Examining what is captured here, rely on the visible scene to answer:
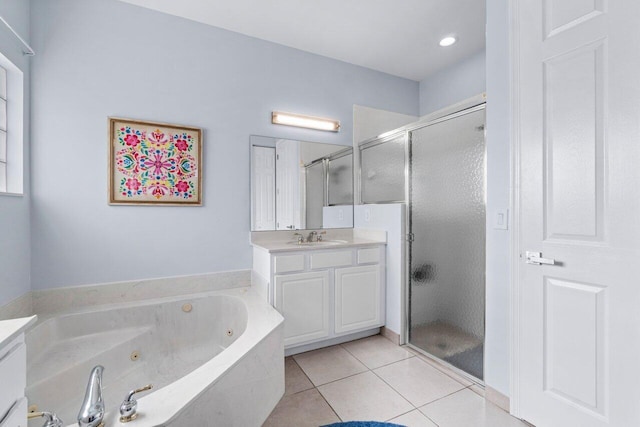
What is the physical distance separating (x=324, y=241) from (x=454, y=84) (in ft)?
7.08

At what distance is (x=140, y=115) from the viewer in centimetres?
222

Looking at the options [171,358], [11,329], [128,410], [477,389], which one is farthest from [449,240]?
[11,329]

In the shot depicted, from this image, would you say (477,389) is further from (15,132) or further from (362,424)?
(15,132)

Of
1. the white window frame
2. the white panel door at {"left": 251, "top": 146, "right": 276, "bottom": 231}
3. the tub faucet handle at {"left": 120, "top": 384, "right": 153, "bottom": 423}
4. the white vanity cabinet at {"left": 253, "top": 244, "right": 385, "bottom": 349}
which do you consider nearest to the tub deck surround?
the white vanity cabinet at {"left": 253, "top": 244, "right": 385, "bottom": 349}

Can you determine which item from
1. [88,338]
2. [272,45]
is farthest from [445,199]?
[88,338]

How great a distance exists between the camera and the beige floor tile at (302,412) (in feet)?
5.25

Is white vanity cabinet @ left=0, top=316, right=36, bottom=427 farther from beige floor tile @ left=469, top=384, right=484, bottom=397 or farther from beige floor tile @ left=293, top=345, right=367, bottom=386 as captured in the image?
beige floor tile @ left=469, top=384, right=484, bottom=397

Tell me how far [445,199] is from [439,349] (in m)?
1.18

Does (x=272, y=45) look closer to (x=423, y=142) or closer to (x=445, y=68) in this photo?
(x=423, y=142)

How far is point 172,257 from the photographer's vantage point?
7.70ft

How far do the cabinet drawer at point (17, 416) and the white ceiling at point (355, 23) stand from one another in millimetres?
2511

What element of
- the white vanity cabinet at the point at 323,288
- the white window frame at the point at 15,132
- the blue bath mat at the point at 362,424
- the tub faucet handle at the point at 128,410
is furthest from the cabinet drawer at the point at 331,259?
the white window frame at the point at 15,132

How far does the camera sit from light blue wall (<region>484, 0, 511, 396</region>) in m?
1.68

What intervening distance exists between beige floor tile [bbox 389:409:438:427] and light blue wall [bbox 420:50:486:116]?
2.80 metres
